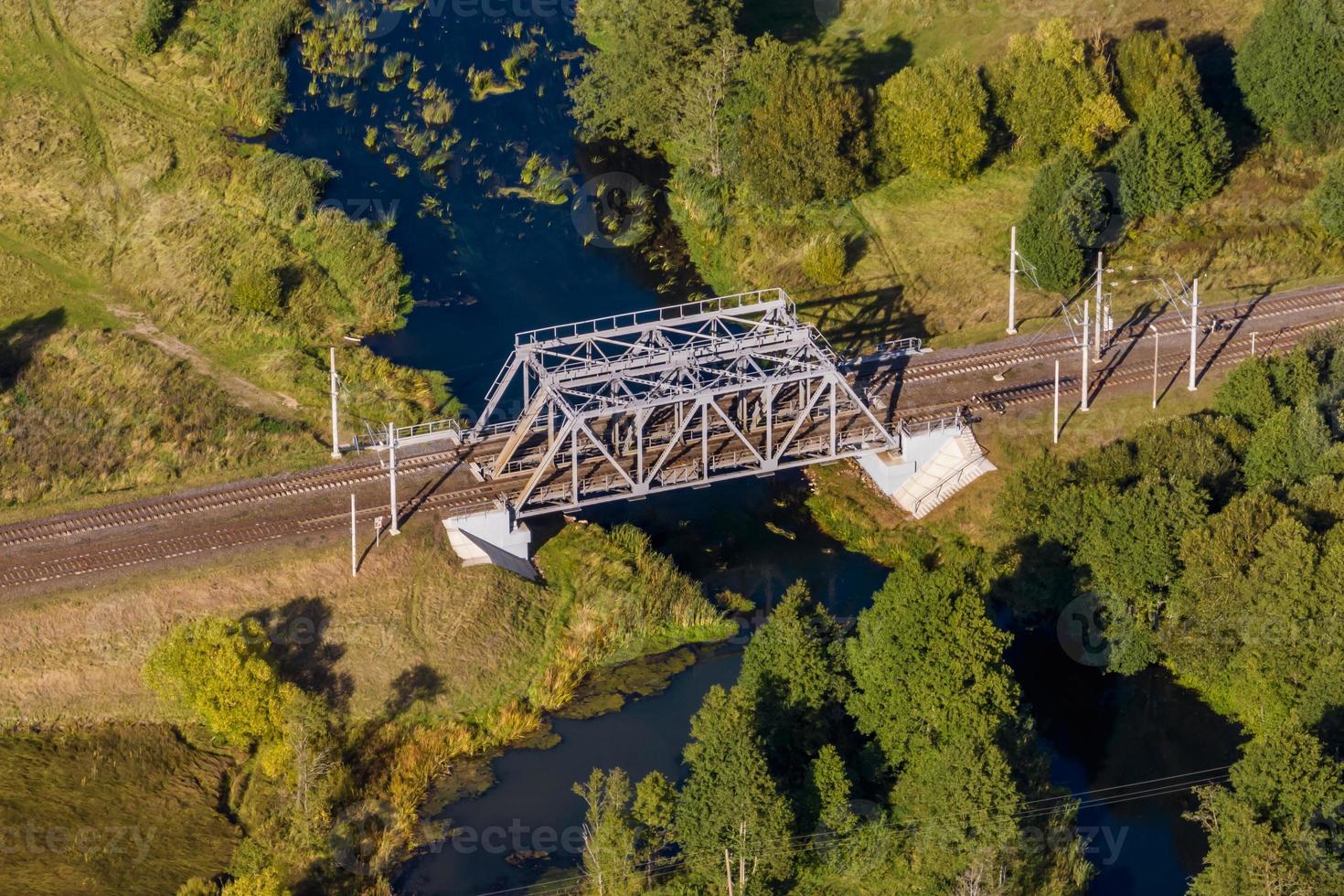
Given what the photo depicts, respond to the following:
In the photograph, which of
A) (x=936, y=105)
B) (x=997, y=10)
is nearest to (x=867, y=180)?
(x=936, y=105)

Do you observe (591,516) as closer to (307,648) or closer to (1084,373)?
(307,648)

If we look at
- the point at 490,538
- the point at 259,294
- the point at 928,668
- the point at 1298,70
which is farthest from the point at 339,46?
the point at 928,668

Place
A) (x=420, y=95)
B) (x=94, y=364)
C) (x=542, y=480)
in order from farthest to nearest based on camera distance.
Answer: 1. (x=420, y=95)
2. (x=94, y=364)
3. (x=542, y=480)

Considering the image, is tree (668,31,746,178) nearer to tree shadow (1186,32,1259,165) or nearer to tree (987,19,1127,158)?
tree (987,19,1127,158)

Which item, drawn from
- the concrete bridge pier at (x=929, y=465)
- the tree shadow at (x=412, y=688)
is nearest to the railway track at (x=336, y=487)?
the concrete bridge pier at (x=929, y=465)

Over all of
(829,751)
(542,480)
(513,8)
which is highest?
(513,8)

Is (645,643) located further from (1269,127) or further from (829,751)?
(1269,127)
